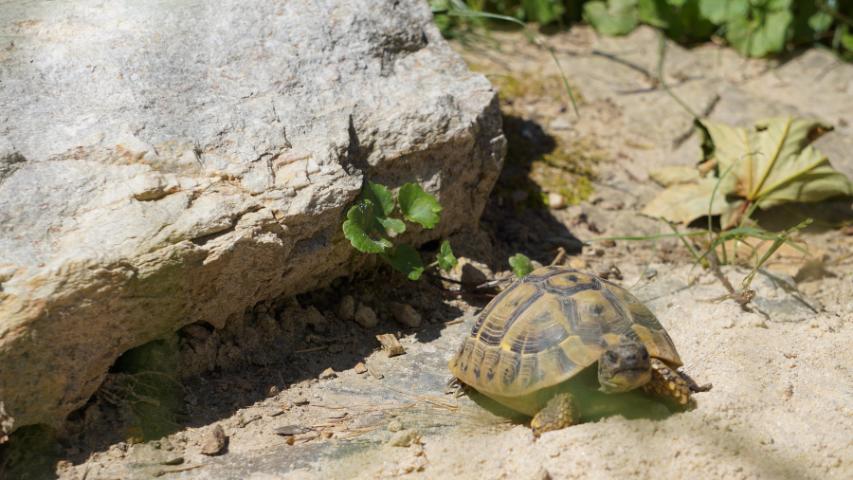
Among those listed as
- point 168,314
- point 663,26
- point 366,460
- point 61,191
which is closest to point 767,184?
point 663,26

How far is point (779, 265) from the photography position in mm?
4195

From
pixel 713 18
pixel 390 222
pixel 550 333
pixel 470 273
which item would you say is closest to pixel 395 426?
pixel 550 333

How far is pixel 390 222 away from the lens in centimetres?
352

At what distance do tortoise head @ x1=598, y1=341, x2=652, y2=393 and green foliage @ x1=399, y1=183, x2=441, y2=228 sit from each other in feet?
3.57

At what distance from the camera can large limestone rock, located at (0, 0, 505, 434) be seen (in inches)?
113

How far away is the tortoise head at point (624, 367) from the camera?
107 inches

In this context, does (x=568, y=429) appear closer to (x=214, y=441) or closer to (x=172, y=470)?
(x=214, y=441)

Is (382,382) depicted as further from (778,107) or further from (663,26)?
(663,26)

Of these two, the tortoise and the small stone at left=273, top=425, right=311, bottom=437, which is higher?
the tortoise

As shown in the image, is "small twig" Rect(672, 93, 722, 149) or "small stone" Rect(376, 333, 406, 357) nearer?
"small stone" Rect(376, 333, 406, 357)

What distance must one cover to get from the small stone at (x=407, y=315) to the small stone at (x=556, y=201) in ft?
4.12

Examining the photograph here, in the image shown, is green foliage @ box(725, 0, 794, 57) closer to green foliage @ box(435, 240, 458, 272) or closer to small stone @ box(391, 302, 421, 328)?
green foliage @ box(435, 240, 458, 272)

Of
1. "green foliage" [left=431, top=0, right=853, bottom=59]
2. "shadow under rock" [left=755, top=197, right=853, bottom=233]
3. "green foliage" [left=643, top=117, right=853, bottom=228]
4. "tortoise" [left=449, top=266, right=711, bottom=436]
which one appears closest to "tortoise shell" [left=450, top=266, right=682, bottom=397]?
"tortoise" [left=449, top=266, right=711, bottom=436]

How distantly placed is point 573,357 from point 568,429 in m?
0.24
